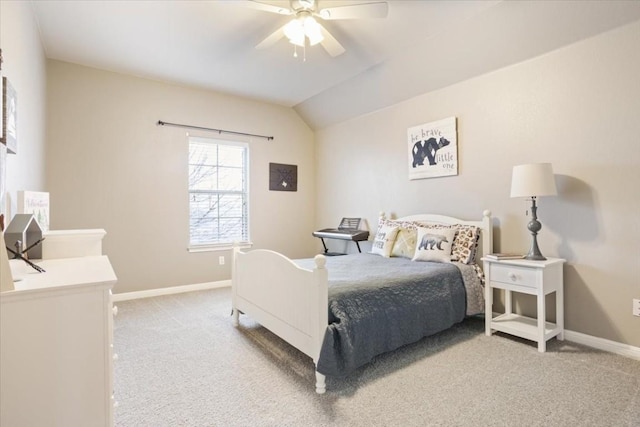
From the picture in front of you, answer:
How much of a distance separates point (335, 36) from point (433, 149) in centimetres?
155

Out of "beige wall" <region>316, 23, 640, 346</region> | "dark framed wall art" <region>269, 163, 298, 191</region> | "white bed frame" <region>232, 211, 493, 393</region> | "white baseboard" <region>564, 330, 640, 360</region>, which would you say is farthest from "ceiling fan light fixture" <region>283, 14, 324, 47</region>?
"white baseboard" <region>564, 330, 640, 360</region>

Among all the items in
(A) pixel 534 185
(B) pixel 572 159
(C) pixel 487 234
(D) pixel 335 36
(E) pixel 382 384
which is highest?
(D) pixel 335 36

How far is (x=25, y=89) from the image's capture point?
2467 mm

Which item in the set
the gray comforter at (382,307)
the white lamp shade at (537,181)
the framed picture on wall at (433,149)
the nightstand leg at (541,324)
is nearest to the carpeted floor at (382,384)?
the nightstand leg at (541,324)

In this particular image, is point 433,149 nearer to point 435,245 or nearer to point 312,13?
point 435,245

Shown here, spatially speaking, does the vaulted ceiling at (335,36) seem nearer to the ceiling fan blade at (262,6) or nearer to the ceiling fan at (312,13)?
the ceiling fan blade at (262,6)

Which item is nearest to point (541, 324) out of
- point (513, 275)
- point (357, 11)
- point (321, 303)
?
point (513, 275)

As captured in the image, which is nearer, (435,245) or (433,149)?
(435,245)

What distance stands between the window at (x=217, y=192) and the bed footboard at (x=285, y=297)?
166 cm

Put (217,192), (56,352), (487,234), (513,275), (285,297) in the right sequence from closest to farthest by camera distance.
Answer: (56,352), (285,297), (513,275), (487,234), (217,192)

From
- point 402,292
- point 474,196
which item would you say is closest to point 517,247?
point 474,196

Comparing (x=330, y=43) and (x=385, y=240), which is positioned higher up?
(x=330, y=43)

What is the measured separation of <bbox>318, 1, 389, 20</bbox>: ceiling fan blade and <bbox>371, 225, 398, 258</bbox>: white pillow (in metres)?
2.02

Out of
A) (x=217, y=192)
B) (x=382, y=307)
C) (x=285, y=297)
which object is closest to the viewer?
(x=382, y=307)
